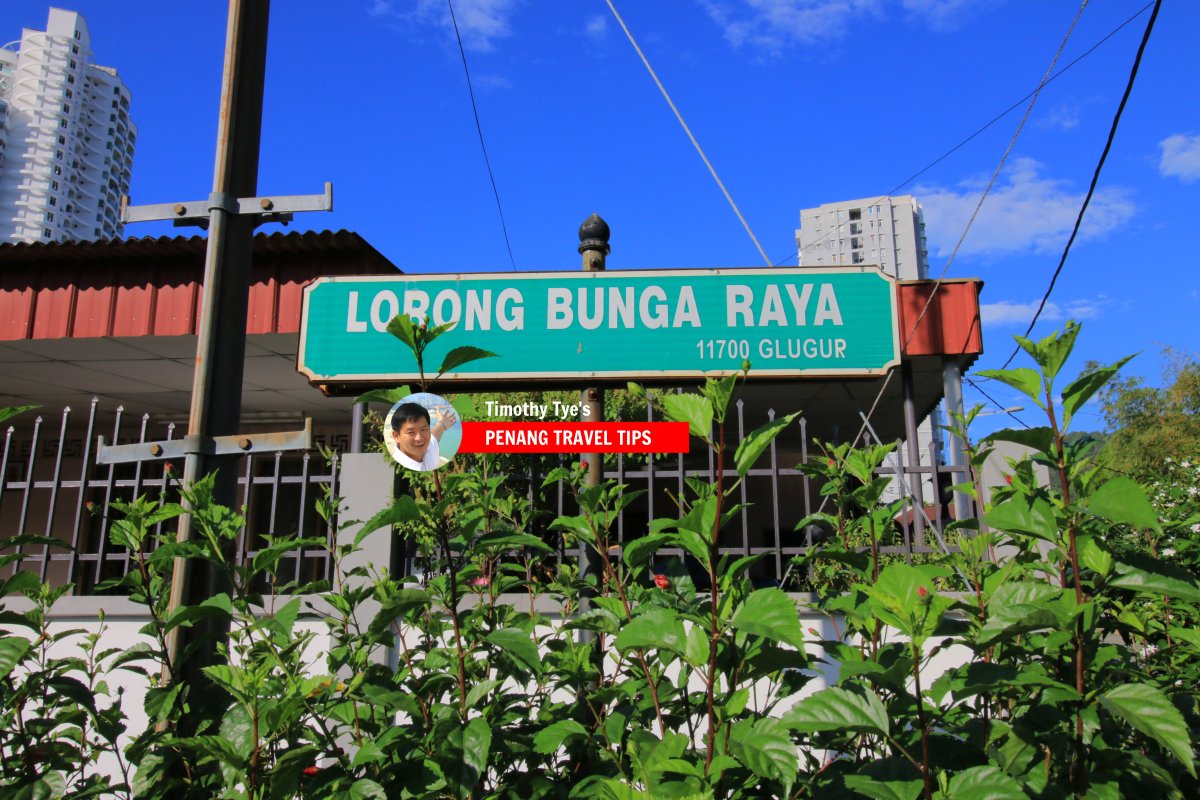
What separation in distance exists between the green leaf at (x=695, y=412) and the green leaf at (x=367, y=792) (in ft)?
3.03

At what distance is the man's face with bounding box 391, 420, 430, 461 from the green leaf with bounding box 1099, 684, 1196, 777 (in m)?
1.56

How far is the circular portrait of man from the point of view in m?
1.96

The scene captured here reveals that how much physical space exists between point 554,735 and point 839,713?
23.1 inches

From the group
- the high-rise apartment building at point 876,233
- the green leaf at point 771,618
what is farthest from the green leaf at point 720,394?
the high-rise apartment building at point 876,233

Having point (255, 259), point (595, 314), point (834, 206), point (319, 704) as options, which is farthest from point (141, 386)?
point (834, 206)

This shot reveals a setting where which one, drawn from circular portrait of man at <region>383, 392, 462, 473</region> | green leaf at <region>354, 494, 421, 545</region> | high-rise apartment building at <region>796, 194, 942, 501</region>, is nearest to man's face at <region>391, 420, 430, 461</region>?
circular portrait of man at <region>383, 392, 462, 473</region>

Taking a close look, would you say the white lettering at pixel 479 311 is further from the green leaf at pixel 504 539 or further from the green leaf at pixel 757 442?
the green leaf at pixel 757 442

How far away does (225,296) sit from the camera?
2.45 m

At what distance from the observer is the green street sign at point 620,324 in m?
2.99

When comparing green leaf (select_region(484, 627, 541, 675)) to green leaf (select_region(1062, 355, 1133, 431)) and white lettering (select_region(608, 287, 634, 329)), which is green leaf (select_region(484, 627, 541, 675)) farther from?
white lettering (select_region(608, 287, 634, 329))

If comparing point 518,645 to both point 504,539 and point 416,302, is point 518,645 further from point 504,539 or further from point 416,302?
point 416,302

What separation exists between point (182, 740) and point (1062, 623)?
1761 millimetres

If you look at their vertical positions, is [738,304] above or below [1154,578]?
above

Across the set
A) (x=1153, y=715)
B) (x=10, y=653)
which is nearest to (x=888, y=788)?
(x=1153, y=715)
